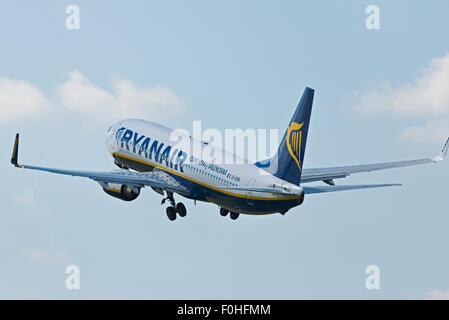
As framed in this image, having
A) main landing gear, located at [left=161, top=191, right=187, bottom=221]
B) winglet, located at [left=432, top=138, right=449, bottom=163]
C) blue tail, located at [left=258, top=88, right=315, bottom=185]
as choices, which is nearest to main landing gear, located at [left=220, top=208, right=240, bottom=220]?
main landing gear, located at [left=161, top=191, right=187, bottom=221]

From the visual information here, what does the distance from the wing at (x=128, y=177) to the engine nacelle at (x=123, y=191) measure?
3.01 ft

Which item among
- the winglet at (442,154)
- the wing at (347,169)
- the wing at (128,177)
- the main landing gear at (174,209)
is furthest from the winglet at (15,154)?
the winglet at (442,154)

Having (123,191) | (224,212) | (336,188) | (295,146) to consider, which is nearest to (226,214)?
(224,212)

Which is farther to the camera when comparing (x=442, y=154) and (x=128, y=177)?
(x=442, y=154)

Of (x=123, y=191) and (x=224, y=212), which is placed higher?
(x=123, y=191)

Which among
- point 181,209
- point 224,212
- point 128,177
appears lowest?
point 224,212

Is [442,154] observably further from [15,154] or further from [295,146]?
[15,154]

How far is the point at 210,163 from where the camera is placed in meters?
68.5

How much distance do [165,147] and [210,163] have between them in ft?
21.2

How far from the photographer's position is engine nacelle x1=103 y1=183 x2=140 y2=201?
71250 mm

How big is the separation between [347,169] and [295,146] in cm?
1388

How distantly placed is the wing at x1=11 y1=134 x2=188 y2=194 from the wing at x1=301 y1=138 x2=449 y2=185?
31.8ft

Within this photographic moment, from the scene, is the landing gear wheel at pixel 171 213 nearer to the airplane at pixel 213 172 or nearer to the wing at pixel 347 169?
the airplane at pixel 213 172

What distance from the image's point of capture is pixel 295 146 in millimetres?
59656
